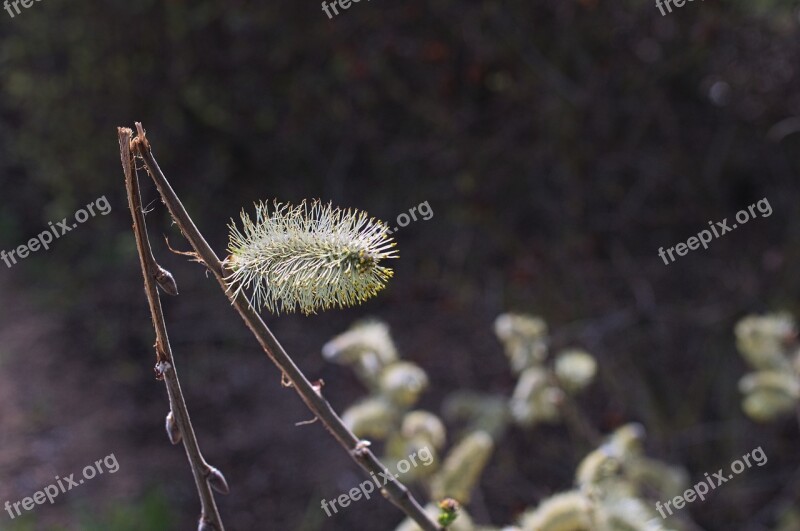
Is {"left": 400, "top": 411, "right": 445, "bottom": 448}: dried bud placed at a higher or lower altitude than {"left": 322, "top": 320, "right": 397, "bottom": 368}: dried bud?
lower

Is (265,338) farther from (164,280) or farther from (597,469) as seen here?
(597,469)

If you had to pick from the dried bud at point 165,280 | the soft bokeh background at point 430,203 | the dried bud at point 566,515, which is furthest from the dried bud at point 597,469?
the soft bokeh background at point 430,203

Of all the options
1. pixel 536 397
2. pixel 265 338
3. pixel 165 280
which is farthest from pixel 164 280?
pixel 536 397

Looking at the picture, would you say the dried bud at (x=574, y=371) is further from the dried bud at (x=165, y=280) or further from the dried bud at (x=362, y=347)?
the dried bud at (x=165, y=280)

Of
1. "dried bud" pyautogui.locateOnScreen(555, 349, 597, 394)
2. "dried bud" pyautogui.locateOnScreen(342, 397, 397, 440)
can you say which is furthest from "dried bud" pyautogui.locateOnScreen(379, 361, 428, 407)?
"dried bud" pyautogui.locateOnScreen(555, 349, 597, 394)

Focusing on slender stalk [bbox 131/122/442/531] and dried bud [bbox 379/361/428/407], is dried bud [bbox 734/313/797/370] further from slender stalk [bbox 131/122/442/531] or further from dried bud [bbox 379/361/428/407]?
slender stalk [bbox 131/122/442/531]
